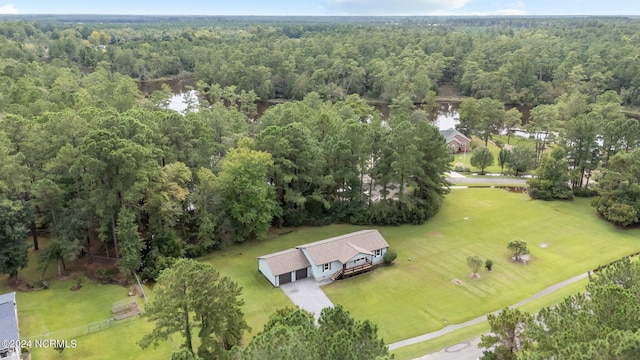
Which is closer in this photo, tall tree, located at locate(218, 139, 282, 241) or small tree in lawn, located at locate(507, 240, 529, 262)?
small tree in lawn, located at locate(507, 240, 529, 262)

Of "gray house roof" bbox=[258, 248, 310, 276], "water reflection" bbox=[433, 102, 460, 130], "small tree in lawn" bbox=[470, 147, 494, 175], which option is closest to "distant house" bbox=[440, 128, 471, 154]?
"small tree in lawn" bbox=[470, 147, 494, 175]

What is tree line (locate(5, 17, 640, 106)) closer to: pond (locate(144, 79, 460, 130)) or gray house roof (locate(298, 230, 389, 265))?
pond (locate(144, 79, 460, 130))

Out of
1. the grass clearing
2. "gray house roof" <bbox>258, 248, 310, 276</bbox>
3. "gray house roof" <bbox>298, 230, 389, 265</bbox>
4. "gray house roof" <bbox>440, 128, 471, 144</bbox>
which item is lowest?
the grass clearing

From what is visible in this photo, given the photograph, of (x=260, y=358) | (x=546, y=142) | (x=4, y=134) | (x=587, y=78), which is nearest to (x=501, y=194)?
(x=546, y=142)

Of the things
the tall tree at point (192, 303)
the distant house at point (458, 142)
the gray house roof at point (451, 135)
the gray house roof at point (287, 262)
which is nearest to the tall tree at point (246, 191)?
the gray house roof at point (287, 262)

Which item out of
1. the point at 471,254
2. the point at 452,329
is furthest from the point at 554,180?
the point at 452,329

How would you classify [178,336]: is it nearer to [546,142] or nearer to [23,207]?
[23,207]

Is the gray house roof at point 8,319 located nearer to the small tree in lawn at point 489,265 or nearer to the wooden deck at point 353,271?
the wooden deck at point 353,271
